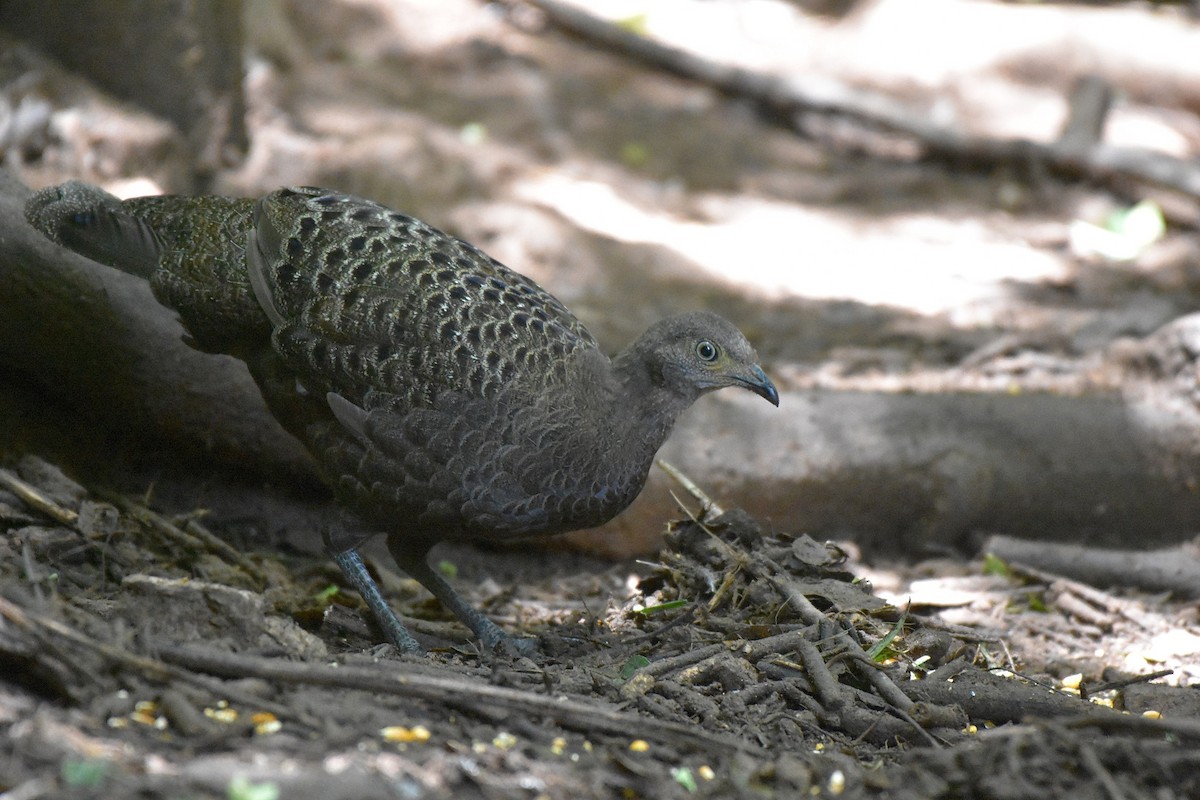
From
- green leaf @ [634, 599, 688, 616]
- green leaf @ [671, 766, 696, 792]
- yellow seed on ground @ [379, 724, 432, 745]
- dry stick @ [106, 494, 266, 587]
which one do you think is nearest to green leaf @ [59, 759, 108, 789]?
yellow seed on ground @ [379, 724, 432, 745]

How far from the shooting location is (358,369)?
180 inches

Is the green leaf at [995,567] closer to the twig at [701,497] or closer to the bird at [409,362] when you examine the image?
the twig at [701,497]

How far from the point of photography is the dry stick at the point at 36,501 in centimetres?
455

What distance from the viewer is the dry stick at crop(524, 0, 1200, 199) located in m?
9.93

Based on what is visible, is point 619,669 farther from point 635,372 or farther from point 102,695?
point 102,695

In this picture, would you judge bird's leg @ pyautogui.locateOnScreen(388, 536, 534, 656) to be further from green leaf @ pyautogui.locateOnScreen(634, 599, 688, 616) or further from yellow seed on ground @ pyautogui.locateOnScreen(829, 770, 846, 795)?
yellow seed on ground @ pyautogui.locateOnScreen(829, 770, 846, 795)

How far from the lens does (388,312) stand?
461 cm

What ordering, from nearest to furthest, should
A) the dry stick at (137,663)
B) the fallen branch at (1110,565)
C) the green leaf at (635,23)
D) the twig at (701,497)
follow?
the dry stick at (137,663), the twig at (701,497), the fallen branch at (1110,565), the green leaf at (635,23)

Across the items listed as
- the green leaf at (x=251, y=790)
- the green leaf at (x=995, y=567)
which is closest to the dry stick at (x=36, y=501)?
the green leaf at (x=251, y=790)

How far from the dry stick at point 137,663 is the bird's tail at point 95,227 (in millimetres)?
2076

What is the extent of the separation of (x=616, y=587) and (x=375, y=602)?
1.44m

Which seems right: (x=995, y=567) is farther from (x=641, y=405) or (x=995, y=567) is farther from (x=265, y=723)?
(x=265, y=723)

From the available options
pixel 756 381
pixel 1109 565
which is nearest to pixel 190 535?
pixel 756 381

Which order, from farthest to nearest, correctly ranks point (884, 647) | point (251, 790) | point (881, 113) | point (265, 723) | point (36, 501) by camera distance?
1. point (881, 113)
2. point (36, 501)
3. point (884, 647)
4. point (265, 723)
5. point (251, 790)
